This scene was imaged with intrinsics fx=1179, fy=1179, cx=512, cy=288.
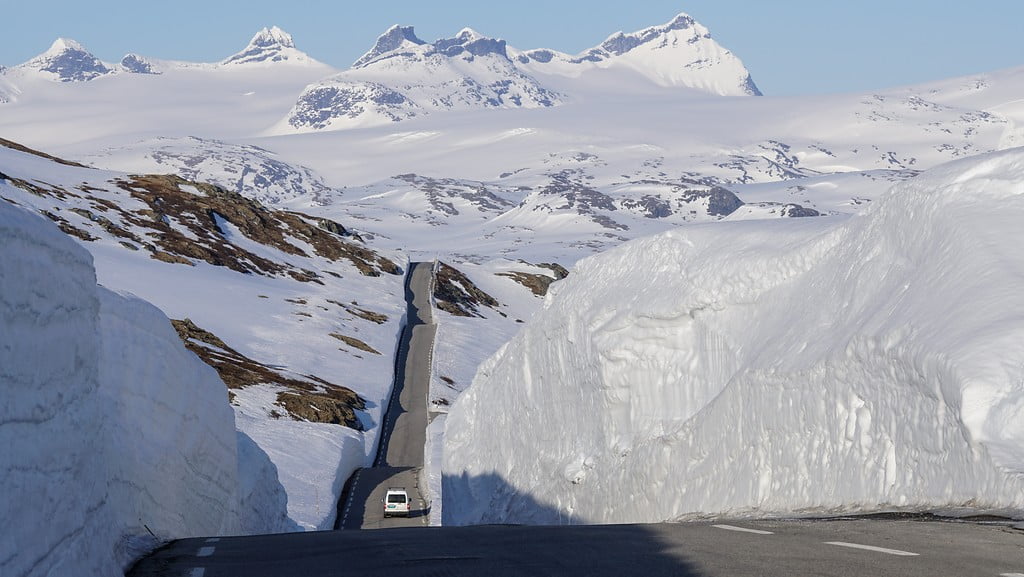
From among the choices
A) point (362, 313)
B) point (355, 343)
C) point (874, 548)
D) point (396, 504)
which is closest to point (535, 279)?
point (362, 313)

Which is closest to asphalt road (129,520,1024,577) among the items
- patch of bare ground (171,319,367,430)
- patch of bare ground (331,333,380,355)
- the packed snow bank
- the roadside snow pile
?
the roadside snow pile

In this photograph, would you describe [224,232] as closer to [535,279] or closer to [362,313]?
[362,313]

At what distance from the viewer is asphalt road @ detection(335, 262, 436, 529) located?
54600 millimetres

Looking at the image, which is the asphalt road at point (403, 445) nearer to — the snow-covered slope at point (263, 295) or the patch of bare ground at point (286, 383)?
the snow-covered slope at point (263, 295)

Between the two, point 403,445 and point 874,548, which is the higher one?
point 874,548

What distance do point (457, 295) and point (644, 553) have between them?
5109 inches

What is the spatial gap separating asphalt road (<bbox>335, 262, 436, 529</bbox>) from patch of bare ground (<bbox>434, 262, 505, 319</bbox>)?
306 cm

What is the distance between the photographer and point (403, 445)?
7631 cm

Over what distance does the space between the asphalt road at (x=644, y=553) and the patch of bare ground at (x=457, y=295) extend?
11477 centimetres

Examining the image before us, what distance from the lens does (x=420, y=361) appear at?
10388 centimetres

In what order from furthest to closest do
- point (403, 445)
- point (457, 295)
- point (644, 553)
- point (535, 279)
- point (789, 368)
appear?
1. point (535, 279)
2. point (457, 295)
3. point (403, 445)
4. point (789, 368)
5. point (644, 553)

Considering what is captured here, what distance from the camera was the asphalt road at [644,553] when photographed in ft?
34.1

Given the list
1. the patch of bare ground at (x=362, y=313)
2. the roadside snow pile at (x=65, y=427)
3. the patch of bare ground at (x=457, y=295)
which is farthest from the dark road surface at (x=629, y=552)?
the patch of bare ground at (x=457, y=295)

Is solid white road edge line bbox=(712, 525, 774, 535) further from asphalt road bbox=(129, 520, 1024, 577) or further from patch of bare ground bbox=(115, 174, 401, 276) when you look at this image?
patch of bare ground bbox=(115, 174, 401, 276)
